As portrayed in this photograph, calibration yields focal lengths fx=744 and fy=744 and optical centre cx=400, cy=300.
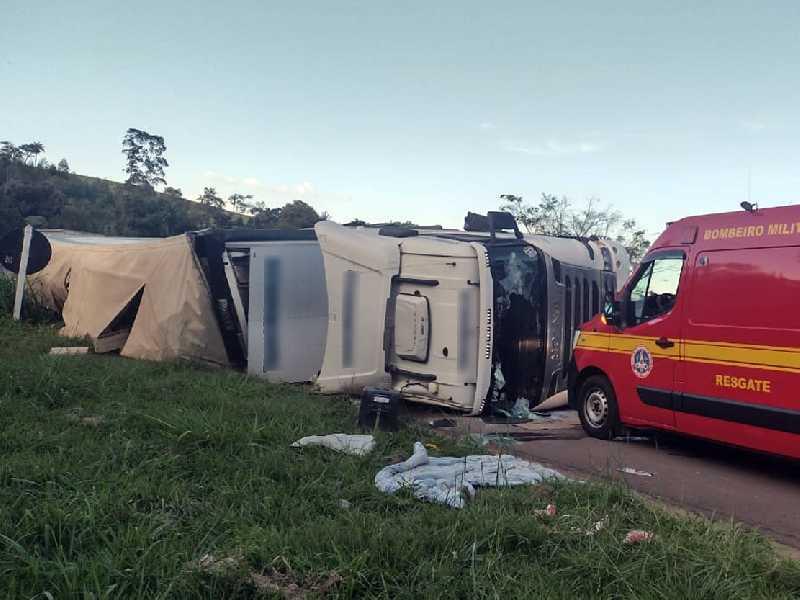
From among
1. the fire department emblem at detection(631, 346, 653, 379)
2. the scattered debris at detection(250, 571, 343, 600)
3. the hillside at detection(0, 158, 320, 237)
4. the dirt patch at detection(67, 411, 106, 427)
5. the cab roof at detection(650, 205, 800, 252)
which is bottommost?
the scattered debris at detection(250, 571, 343, 600)

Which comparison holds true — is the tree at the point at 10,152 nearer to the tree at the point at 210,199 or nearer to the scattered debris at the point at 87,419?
the tree at the point at 210,199

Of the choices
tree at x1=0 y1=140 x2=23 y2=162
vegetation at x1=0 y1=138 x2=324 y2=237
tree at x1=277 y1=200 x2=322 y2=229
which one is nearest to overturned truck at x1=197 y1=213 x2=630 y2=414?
vegetation at x1=0 y1=138 x2=324 y2=237

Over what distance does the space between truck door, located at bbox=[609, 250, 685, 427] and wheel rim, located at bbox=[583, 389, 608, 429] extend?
0.89ft

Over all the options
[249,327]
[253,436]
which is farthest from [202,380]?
[253,436]

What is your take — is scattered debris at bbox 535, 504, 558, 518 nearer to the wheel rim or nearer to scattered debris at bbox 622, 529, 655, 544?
scattered debris at bbox 622, 529, 655, 544

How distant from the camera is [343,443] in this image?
5980 mm

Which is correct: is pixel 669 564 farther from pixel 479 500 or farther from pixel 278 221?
pixel 278 221

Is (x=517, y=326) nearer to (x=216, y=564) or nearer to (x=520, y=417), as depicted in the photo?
(x=520, y=417)

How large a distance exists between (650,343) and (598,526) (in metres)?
3.37

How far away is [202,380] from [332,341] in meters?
1.68

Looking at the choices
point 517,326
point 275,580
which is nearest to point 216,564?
point 275,580

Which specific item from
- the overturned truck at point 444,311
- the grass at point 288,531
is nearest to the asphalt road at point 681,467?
the overturned truck at point 444,311

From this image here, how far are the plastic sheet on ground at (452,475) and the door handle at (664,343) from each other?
6.34ft

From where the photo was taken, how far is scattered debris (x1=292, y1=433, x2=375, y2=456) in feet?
19.2
